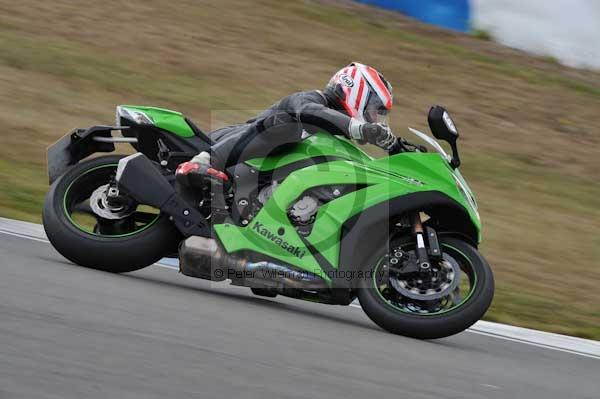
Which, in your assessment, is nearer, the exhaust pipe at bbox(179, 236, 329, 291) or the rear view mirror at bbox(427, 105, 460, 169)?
the rear view mirror at bbox(427, 105, 460, 169)

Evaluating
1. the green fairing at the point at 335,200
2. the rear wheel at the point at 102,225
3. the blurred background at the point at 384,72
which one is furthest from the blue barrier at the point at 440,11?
the rear wheel at the point at 102,225

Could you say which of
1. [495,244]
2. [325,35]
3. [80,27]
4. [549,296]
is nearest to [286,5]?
[325,35]

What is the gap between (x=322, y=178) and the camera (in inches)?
243

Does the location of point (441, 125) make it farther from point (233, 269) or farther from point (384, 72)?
point (384, 72)

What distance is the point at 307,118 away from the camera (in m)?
6.21

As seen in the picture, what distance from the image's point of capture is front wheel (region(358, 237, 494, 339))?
5.86m

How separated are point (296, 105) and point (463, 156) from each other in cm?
682

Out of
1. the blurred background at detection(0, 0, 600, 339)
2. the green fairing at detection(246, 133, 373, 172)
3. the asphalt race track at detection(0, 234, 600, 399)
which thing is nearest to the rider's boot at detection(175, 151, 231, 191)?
the green fairing at detection(246, 133, 373, 172)

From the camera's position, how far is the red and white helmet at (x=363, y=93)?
20.5 feet

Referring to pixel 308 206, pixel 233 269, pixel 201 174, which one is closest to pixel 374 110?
pixel 308 206

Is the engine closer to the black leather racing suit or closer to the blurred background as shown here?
the black leather racing suit

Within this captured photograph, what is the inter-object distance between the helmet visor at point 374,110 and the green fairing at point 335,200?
268mm

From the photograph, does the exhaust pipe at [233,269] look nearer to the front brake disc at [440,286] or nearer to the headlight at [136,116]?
the front brake disc at [440,286]

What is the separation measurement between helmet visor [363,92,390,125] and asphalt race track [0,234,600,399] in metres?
1.24
